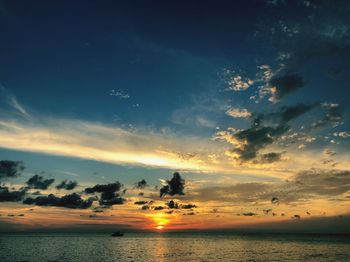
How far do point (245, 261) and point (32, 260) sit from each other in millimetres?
73113

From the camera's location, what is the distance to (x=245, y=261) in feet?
363

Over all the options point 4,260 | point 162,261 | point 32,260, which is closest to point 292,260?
point 162,261

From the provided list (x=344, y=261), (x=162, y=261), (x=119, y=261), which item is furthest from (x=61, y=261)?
(x=344, y=261)

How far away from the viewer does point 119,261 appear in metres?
113

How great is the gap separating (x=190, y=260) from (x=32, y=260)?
179 feet

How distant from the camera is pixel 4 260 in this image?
112 meters

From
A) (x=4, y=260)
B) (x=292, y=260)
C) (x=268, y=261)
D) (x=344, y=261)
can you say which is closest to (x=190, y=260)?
(x=268, y=261)

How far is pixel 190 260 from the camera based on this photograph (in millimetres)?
114188

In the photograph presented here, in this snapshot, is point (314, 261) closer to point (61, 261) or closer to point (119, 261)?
point (119, 261)

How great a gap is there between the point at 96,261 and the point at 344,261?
84637 millimetres

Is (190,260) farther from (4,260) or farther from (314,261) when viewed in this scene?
(4,260)

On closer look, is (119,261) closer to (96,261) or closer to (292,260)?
(96,261)

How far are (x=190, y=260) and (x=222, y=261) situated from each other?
37.0 feet

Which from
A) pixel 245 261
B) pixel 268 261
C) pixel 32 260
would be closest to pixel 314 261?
pixel 268 261
